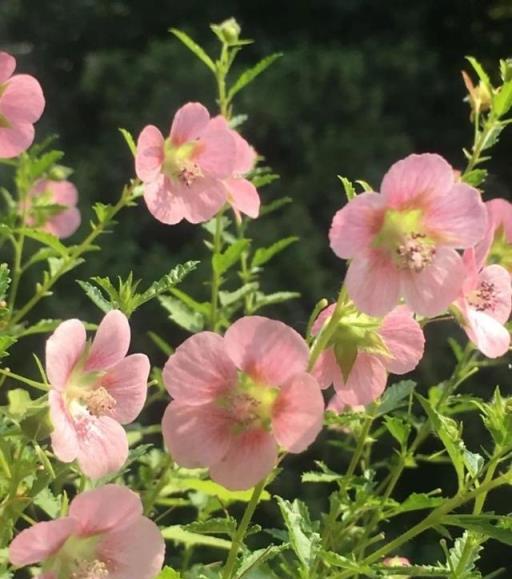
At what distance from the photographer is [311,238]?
275 cm

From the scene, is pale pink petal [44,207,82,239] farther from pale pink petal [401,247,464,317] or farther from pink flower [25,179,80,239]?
pale pink petal [401,247,464,317]

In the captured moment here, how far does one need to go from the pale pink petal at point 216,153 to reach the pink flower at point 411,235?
0.24 metres

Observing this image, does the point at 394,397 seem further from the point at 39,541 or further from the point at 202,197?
the point at 39,541

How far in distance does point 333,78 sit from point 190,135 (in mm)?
2341

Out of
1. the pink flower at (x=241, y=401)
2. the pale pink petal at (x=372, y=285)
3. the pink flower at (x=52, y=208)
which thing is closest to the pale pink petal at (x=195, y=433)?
the pink flower at (x=241, y=401)

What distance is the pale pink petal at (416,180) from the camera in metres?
0.59

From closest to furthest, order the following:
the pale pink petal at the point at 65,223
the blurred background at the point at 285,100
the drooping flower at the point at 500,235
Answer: the drooping flower at the point at 500,235, the pale pink petal at the point at 65,223, the blurred background at the point at 285,100

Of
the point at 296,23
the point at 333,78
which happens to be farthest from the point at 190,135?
the point at 296,23

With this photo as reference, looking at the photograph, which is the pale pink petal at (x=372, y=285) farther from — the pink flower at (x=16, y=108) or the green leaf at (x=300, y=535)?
the pink flower at (x=16, y=108)

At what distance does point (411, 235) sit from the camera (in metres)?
0.60

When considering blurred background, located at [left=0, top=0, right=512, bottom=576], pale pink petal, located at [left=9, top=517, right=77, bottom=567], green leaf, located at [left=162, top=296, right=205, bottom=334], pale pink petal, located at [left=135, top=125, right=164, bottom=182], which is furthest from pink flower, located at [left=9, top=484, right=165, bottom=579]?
blurred background, located at [left=0, top=0, right=512, bottom=576]

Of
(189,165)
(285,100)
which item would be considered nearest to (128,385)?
(189,165)

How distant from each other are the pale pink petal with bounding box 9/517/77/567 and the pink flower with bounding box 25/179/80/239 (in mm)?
579

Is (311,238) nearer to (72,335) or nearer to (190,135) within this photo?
(190,135)
